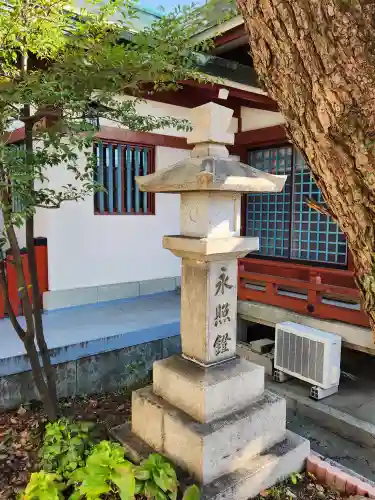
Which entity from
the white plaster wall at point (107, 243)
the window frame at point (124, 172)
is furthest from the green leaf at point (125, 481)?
the window frame at point (124, 172)

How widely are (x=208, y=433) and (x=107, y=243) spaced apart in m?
4.81

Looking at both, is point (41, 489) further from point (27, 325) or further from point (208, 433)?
point (27, 325)

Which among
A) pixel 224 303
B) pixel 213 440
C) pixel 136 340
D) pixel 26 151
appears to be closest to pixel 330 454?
pixel 213 440

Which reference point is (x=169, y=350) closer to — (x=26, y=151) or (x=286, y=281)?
(x=286, y=281)

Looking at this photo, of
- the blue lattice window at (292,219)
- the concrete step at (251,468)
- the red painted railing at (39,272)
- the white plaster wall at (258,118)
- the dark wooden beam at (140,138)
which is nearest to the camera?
the concrete step at (251,468)

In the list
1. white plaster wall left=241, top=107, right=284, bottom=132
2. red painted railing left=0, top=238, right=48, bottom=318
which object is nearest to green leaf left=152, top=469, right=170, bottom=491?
red painted railing left=0, top=238, right=48, bottom=318

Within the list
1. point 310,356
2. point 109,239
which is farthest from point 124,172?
point 310,356

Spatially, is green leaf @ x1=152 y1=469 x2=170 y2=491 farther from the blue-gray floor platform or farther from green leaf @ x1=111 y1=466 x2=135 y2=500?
the blue-gray floor platform

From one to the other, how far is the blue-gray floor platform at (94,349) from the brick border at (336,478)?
8.76ft

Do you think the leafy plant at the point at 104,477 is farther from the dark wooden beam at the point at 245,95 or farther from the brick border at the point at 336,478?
the dark wooden beam at the point at 245,95

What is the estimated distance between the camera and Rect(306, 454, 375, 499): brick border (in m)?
3.26

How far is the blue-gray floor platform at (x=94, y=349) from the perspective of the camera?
15.0ft

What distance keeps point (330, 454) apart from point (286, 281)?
2595mm

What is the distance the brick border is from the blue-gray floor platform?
267cm
